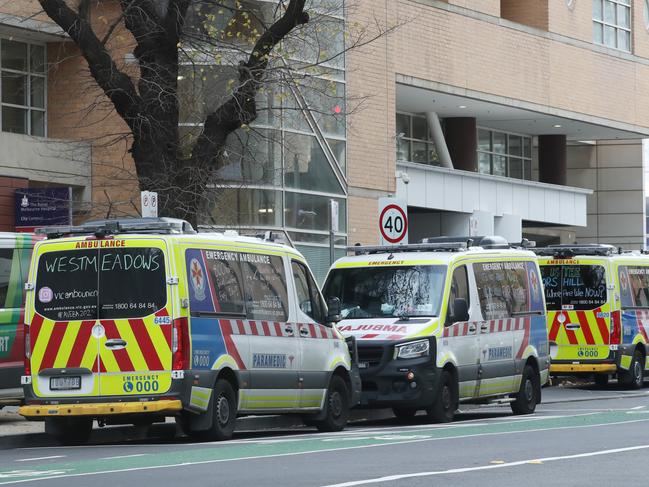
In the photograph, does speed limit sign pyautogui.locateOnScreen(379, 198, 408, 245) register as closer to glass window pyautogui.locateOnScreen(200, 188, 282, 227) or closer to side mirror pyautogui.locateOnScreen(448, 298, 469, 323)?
side mirror pyautogui.locateOnScreen(448, 298, 469, 323)

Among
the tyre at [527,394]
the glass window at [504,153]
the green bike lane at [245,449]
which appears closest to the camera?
the green bike lane at [245,449]

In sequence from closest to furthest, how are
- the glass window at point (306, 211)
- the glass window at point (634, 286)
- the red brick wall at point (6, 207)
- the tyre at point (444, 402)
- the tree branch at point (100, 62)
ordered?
1. the tyre at point (444, 402)
2. the tree branch at point (100, 62)
3. the glass window at point (634, 286)
4. the red brick wall at point (6, 207)
5. the glass window at point (306, 211)

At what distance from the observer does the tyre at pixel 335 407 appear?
18.7 m

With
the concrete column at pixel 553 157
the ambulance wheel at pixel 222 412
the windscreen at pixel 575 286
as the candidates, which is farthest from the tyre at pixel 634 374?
the concrete column at pixel 553 157

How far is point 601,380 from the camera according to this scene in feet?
99.7

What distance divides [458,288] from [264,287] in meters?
3.92

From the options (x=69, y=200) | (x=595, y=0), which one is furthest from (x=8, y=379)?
(x=595, y=0)

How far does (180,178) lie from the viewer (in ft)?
73.8

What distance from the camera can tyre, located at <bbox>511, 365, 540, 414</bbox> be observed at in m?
22.2

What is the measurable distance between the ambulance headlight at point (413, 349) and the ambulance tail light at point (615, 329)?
9608 mm

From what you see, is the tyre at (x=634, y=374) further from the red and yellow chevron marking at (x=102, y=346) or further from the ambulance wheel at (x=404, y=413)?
the red and yellow chevron marking at (x=102, y=346)

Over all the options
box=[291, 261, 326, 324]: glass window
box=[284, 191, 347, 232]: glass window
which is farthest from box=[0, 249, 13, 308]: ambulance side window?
box=[284, 191, 347, 232]: glass window

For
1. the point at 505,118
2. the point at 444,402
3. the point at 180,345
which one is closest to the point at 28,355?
the point at 180,345

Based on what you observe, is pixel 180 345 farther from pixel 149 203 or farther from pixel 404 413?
pixel 404 413
